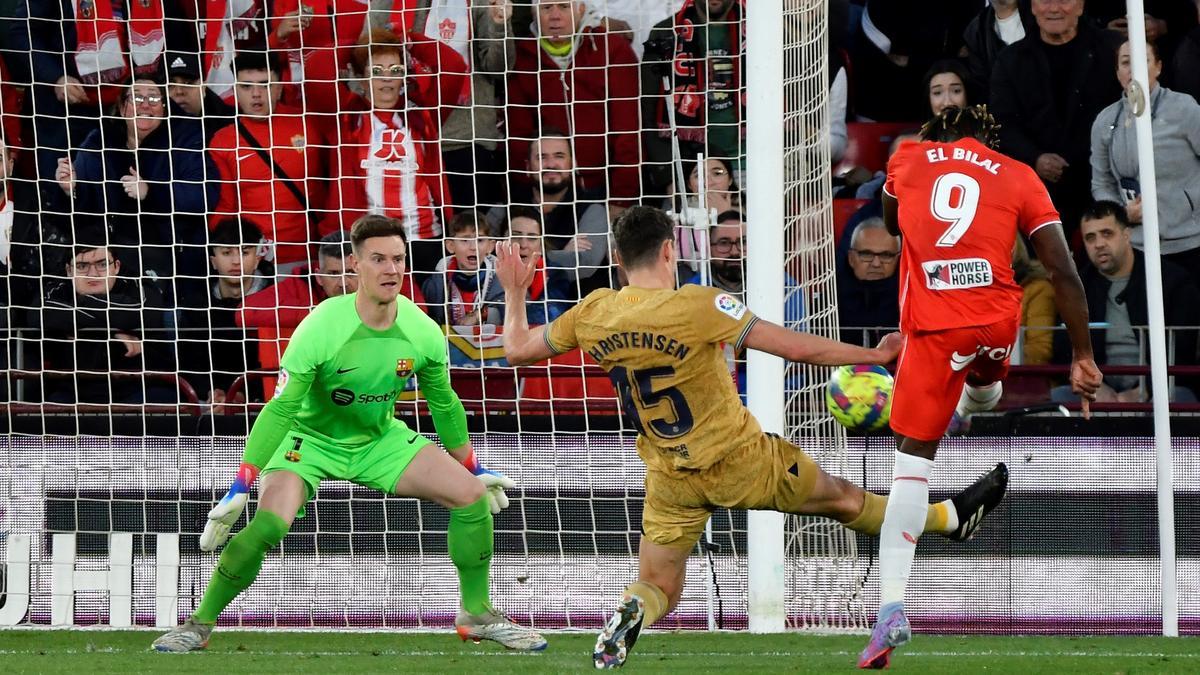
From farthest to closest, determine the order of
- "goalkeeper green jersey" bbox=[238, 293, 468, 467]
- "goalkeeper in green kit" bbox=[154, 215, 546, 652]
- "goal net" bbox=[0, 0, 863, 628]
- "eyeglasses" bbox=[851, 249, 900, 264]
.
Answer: "eyeglasses" bbox=[851, 249, 900, 264] < "goal net" bbox=[0, 0, 863, 628] < "goalkeeper in green kit" bbox=[154, 215, 546, 652] < "goalkeeper green jersey" bbox=[238, 293, 468, 467]

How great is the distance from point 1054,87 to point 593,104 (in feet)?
9.74

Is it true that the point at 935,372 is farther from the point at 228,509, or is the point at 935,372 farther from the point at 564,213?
the point at 564,213

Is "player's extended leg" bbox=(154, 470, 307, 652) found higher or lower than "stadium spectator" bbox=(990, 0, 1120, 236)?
lower

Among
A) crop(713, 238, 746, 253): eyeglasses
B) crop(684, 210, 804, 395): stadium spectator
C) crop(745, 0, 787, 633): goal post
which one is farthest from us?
crop(713, 238, 746, 253): eyeglasses

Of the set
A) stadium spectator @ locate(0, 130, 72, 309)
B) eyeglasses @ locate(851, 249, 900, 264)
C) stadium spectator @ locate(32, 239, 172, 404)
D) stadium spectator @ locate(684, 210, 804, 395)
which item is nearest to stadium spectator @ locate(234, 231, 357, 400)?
stadium spectator @ locate(32, 239, 172, 404)

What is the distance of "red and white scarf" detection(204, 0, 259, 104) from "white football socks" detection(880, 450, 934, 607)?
5925mm

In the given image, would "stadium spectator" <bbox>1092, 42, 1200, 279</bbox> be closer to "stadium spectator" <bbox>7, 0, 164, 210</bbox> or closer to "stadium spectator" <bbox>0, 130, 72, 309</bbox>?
"stadium spectator" <bbox>7, 0, 164, 210</bbox>

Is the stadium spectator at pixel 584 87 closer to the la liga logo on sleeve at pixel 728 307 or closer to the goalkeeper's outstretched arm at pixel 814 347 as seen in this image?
the la liga logo on sleeve at pixel 728 307

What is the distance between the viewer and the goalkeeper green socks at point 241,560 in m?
6.80

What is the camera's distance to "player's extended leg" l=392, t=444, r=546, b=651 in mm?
6973

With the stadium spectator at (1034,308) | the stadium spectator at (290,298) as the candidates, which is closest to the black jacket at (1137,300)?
the stadium spectator at (1034,308)

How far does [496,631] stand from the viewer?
23.0ft

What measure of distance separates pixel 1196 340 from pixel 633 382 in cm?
537

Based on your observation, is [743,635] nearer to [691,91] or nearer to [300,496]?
[300,496]
